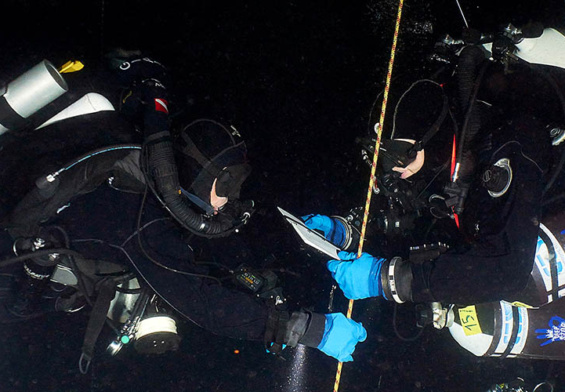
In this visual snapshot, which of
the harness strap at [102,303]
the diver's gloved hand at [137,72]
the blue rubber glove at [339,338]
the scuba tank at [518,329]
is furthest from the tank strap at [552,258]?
the harness strap at [102,303]

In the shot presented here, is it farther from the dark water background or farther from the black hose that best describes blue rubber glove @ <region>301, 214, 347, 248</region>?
Answer: the black hose

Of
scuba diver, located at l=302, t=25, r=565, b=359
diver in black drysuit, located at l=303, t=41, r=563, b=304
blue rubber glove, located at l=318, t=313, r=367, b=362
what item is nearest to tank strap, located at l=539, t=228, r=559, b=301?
scuba diver, located at l=302, t=25, r=565, b=359

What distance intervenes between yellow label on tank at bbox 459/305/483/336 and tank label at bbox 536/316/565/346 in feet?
1.25

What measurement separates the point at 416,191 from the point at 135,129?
6.25 ft

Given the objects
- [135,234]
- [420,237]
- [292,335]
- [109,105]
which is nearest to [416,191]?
[420,237]

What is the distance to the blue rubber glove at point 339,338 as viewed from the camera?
2.43m

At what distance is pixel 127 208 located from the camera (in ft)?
6.62

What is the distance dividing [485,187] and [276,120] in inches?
94.6

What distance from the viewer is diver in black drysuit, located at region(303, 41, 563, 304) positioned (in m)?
1.79

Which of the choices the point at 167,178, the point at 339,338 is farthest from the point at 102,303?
the point at 339,338

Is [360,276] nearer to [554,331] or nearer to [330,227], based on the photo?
[330,227]

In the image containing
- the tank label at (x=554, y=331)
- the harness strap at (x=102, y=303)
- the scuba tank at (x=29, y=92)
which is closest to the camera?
the scuba tank at (x=29, y=92)

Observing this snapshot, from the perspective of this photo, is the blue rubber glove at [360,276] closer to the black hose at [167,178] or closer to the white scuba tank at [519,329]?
the white scuba tank at [519,329]

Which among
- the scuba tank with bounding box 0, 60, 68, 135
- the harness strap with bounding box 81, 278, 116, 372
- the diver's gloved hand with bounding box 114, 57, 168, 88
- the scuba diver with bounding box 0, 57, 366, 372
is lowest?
the harness strap with bounding box 81, 278, 116, 372
